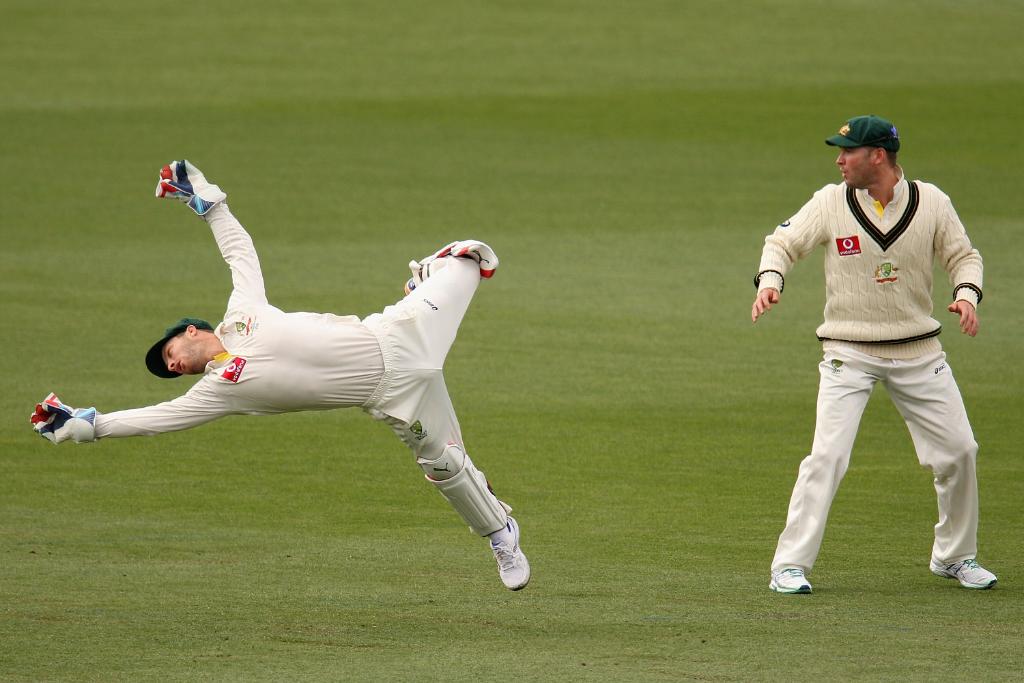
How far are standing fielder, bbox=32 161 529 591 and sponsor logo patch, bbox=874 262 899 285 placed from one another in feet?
5.76

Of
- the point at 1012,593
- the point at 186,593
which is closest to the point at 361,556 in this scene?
the point at 186,593

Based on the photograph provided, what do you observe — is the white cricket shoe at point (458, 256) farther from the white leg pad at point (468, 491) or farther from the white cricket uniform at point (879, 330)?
the white cricket uniform at point (879, 330)

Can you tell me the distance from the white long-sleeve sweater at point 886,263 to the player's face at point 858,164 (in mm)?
87

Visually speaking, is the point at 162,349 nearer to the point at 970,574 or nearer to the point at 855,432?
the point at 855,432

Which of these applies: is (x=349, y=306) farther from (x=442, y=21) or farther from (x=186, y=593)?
(x=442, y=21)

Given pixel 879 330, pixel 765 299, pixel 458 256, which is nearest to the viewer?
pixel 765 299

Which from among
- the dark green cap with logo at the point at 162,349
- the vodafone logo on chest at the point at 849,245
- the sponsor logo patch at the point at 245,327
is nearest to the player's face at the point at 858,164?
the vodafone logo on chest at the point at 849,245

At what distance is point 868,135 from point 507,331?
6.95 meters

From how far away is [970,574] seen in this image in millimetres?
7203

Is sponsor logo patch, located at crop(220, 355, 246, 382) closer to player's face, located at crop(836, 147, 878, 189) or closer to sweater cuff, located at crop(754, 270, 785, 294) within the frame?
sweater cuff, located at crop(754, 270, 785, 294)

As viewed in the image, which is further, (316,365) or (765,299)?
(765,299)

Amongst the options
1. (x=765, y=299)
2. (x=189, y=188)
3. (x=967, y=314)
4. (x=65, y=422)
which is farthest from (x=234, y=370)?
(x=967, y=314)

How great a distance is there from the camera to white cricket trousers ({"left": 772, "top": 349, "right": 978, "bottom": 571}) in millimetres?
7098

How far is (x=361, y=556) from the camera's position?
25.8 feet
